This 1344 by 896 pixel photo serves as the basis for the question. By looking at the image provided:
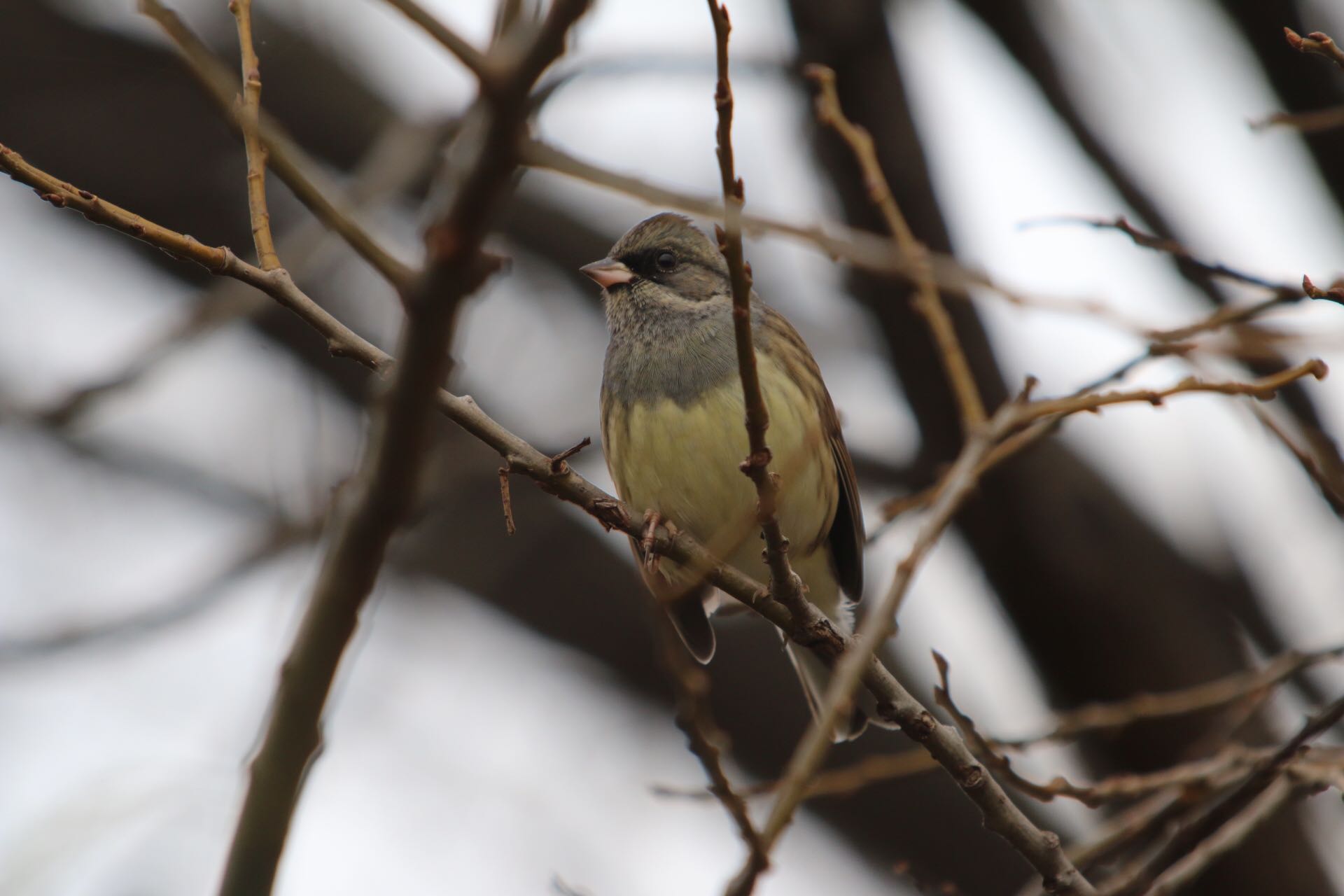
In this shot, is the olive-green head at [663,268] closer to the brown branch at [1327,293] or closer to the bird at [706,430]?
the bird at [706,430]

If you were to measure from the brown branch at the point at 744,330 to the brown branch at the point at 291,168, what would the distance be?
0.54m

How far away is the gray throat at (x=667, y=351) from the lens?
411 centimetres

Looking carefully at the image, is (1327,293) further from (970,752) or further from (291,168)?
(291,168)

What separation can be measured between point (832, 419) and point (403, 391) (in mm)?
3255

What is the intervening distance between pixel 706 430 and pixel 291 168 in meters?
2.24

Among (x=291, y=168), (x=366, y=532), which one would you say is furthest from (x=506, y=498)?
(x=366, y=532)

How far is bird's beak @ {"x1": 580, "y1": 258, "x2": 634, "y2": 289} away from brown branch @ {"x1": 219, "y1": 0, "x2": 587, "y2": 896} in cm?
323

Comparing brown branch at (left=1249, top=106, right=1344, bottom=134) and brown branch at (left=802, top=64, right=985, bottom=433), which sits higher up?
brown branch at (left=1249, top=106, right=1344, bottom=134)

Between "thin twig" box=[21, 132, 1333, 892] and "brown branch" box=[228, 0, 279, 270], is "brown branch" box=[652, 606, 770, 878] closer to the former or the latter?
"thin twig" box=[21, 132, 1333, 892]

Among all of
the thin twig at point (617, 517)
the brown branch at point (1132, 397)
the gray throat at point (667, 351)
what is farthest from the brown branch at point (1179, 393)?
the gray throat at point (667, 351)

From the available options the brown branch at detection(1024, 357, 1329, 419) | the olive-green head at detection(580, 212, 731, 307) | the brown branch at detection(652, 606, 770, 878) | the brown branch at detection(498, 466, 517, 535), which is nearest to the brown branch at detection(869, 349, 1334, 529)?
the brown branch at detection(1024, 357, 1329, 419)

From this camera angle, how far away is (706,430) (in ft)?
13.1

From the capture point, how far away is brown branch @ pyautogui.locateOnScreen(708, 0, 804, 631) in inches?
82.3

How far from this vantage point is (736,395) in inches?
157
